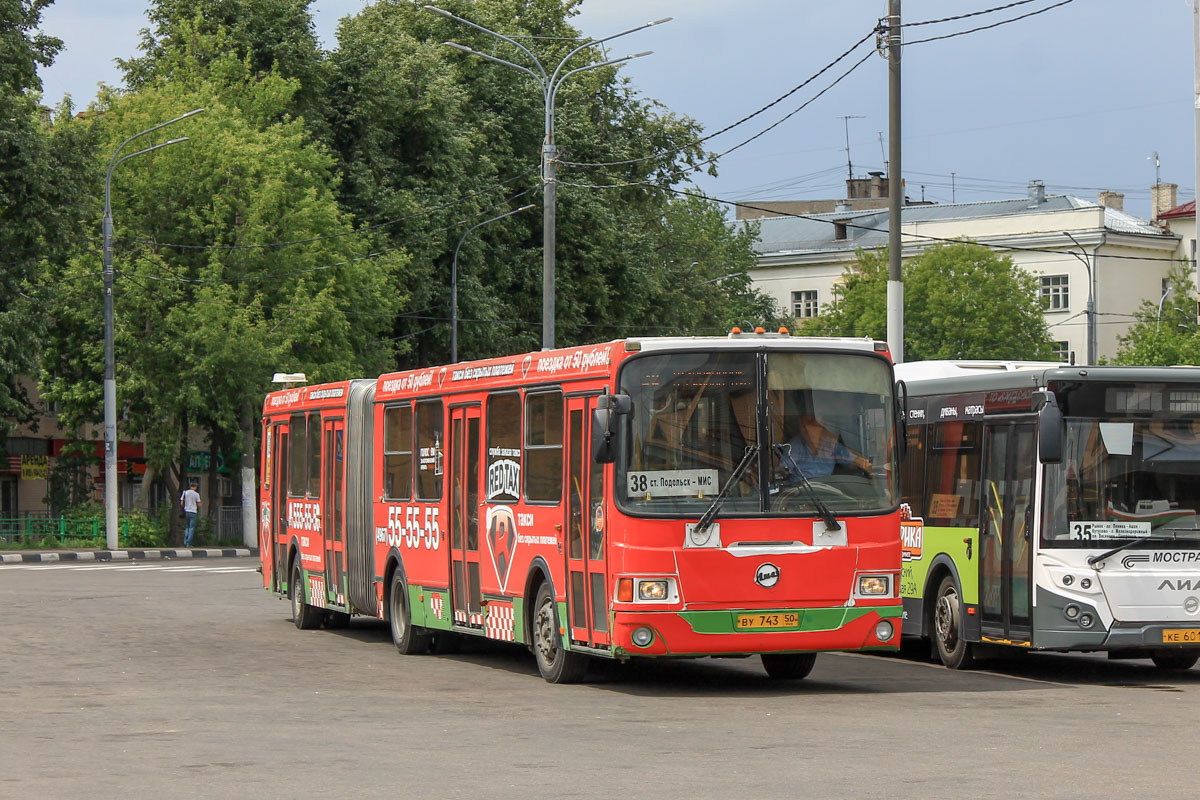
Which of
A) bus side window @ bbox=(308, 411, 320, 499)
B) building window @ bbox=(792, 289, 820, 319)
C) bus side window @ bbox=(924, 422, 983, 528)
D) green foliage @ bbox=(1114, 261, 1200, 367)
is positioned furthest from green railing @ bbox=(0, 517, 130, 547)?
building window @ bbox=(792, 289, 820, 319)

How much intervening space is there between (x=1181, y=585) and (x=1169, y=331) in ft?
201

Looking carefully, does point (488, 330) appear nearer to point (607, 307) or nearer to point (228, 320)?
point (607, 307)

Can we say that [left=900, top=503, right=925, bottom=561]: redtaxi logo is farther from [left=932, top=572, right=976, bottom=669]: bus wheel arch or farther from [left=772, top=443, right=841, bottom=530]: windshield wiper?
[left=772, top=443, right=841, bottom=530]: windshield wiper

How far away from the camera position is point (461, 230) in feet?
175

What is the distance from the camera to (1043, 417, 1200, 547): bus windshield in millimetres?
Result: 15883

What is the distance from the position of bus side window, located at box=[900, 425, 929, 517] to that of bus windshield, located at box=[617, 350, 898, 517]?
10.8 ft

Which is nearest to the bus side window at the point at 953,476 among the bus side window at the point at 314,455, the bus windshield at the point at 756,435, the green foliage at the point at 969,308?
the bus windshield at the point at 756,435

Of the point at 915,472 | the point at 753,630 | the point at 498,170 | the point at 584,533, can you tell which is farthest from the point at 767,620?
the point at 498,170

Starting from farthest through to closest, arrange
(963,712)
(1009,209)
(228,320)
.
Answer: (1009,209), (228,320), (963,712)

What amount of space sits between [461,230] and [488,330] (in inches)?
111

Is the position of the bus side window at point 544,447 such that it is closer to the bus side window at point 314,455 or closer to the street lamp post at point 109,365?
the bus side window at point 314,455

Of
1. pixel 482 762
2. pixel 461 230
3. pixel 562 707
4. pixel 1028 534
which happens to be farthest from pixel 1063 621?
pixel 461 230

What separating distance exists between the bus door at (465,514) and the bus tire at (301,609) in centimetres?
510

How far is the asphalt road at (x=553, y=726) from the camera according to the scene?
10016mm
